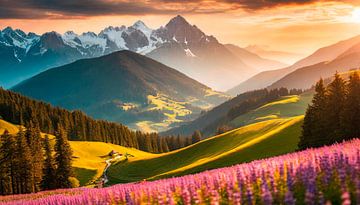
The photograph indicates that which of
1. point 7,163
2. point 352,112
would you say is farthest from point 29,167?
point 352,112

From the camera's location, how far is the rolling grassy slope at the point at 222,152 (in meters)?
68.9

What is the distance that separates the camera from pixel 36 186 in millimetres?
105500

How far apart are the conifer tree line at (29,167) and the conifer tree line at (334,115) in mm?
62014

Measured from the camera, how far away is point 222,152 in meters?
89.6

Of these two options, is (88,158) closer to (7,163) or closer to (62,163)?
(7,163)

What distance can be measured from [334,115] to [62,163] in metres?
68.2

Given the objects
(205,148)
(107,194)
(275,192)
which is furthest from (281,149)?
(275,192)

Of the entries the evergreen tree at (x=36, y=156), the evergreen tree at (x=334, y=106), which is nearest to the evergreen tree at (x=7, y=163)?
the evergreen tree at (x=36, y=156)

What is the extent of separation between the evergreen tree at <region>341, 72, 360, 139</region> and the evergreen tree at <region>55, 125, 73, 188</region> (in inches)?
2671

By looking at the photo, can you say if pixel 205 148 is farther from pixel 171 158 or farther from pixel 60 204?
pixel 60 204

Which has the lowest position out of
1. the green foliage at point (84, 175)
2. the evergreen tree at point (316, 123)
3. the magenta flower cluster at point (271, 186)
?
the green foliage at point (84, 175)

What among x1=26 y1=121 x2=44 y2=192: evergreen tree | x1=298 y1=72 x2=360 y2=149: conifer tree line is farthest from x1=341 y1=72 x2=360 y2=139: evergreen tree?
x1=26 y1=121 x2=44 y2=192: evergreen tree

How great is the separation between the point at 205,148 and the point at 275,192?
304 ft

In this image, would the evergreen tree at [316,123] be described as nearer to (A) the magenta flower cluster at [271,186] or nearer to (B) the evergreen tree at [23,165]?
(A) the magenta flower cluster at [271,186]
